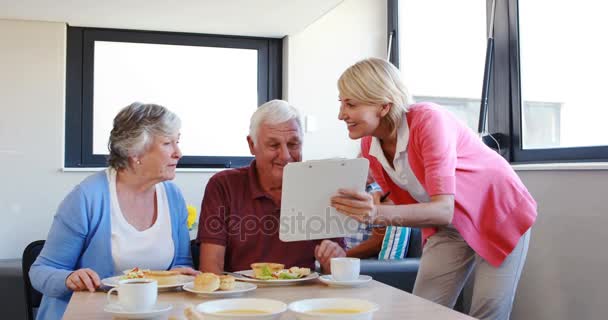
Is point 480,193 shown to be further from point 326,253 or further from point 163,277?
point 163,277

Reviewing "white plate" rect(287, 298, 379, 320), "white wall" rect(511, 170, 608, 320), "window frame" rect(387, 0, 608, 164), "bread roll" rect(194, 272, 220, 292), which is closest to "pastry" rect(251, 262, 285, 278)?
"bread roll" rect(194, 272, 220, 292)

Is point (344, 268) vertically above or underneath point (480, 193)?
underneath

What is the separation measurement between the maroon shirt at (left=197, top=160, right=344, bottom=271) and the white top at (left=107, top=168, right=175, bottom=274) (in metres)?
0.11

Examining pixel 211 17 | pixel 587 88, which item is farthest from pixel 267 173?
pixel 211 17

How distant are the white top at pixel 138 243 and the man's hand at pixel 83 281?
0.26 m

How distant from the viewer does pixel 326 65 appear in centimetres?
434

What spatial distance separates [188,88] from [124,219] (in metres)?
2.59

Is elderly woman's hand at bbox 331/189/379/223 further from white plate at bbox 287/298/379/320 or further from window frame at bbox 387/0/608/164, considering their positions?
window frame at bbox 387/0/608/164

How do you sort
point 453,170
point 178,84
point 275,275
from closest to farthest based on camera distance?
point 275,275 → point 453,170 → point 178,84

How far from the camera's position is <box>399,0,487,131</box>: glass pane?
3.45m

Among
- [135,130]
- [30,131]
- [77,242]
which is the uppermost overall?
[30,131]

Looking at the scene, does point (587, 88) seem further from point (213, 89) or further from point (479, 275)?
point (213, 89)

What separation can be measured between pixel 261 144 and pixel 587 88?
4.71ft

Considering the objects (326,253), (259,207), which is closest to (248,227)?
(259,207)
